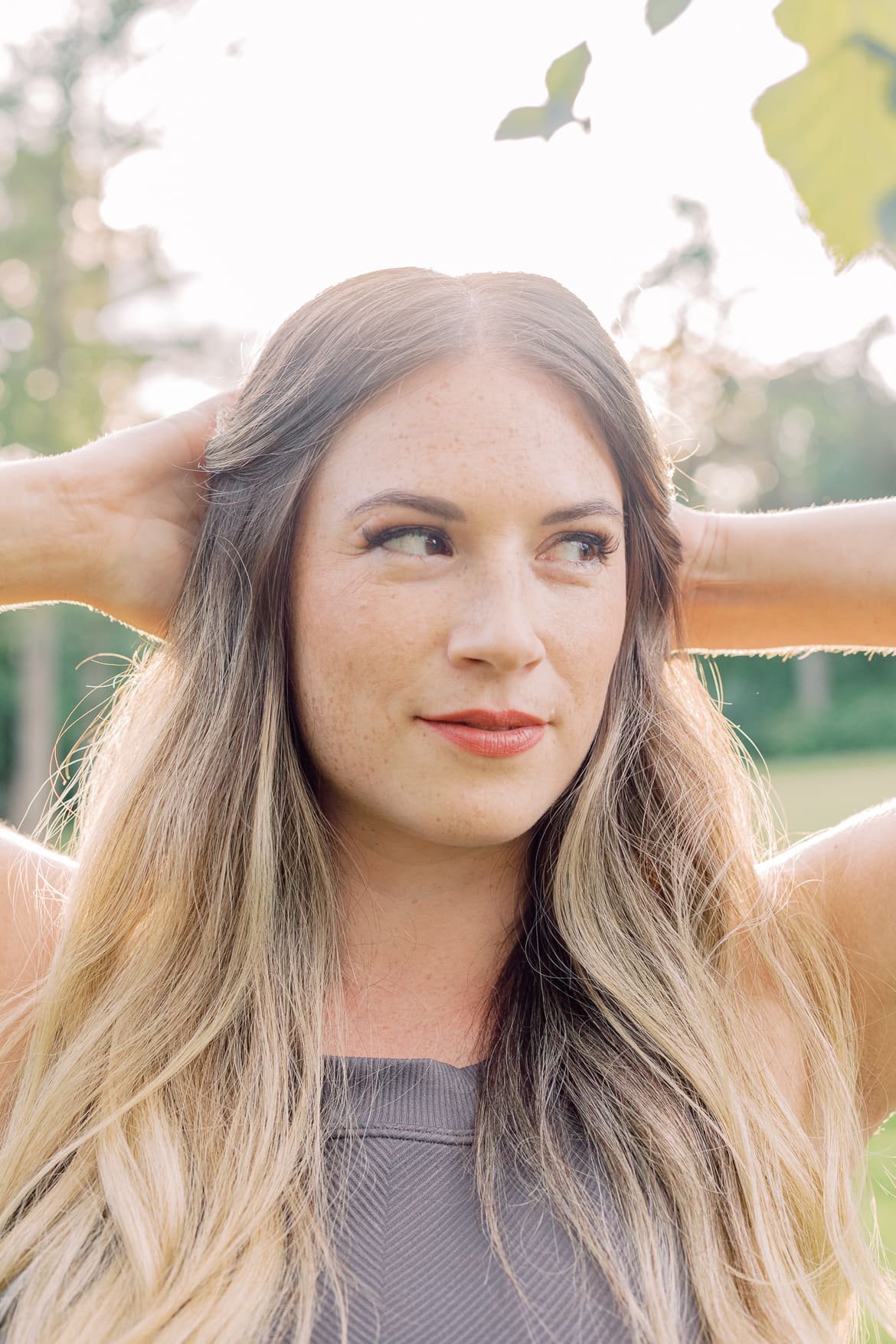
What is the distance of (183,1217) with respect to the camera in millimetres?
1790

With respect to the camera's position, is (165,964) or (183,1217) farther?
(165,964)

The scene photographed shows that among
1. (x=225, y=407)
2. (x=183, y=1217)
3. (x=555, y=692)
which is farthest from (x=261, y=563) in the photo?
(x=183, y=1217)

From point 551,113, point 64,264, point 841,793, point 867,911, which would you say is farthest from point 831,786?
point 551,113

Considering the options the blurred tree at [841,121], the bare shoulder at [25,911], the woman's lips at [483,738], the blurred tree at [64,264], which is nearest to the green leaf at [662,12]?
the blurred tree at [841,121]

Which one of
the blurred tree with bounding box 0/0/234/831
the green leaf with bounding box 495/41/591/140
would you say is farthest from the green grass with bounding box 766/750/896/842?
the blurred tree with bounding box 0/0/234/831

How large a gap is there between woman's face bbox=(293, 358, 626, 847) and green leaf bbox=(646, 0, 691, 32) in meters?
1.09

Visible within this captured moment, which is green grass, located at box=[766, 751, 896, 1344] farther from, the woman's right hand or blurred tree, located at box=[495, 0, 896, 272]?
blurred tree, located at box=[495, 0, 896, 272]

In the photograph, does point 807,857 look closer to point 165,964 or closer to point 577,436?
point 577,436

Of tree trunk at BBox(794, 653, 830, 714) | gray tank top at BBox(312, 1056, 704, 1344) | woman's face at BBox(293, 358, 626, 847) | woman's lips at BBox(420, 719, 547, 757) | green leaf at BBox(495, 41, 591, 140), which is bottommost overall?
gray tank top at BBox(312, 1056, 704, 1344)

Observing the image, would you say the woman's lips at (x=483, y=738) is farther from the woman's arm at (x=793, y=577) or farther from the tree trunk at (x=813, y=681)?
the tree trunk at (x=813, y=681)

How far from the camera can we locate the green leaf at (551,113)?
940mm

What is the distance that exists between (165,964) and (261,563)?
70cm

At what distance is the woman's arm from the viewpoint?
232 centimetres

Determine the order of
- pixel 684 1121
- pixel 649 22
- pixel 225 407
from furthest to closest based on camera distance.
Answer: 1. pixel 225 407
2. pixel 684 1121
3. pixel 649 22
